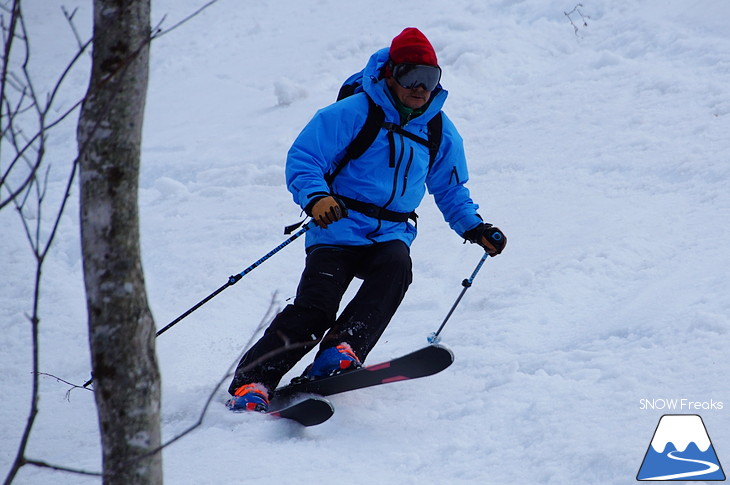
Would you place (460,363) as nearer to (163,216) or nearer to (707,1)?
(163,216)

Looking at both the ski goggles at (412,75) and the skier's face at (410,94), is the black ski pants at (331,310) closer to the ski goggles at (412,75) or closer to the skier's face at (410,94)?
the skier's face at (410,94)

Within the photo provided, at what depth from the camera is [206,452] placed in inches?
133

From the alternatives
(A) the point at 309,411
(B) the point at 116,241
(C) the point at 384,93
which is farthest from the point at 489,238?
(B) the point at 116,241

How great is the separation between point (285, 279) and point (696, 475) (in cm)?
399

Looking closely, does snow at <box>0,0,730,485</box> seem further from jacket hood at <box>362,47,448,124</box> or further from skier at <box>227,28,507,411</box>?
jacket hood at <box>362,47,448,124</box>

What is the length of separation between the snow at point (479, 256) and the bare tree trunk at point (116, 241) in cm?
59

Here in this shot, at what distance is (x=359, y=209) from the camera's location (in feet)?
13.9

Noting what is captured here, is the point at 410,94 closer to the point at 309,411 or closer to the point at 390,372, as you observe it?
the point at 390,372

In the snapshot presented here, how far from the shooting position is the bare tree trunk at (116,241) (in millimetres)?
2002

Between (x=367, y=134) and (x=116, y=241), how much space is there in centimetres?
233

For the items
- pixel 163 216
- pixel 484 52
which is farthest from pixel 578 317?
pixel 484 52

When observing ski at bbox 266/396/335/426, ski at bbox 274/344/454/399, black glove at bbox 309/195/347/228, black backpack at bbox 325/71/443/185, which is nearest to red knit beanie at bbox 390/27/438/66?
black backpack at bbox 325/71/443/185

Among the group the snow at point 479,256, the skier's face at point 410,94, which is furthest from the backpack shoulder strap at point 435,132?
the snow at point 479,256

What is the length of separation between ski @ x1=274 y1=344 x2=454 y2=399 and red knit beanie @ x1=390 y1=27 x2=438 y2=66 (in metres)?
1.62
